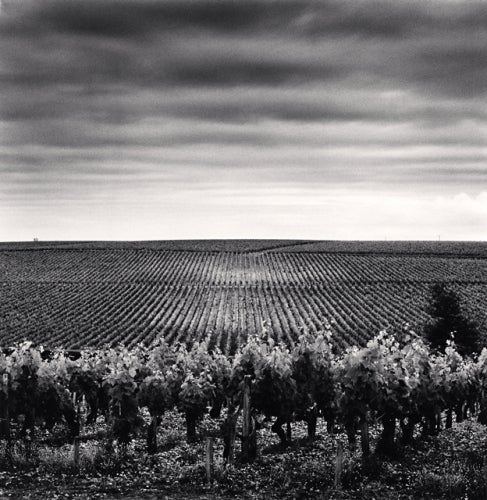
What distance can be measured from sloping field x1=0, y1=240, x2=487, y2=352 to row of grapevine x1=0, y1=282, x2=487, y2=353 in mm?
89

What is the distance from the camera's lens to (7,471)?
52.7 feet

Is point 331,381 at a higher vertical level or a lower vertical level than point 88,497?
higher

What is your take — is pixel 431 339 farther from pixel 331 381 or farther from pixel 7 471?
pixel 7 471

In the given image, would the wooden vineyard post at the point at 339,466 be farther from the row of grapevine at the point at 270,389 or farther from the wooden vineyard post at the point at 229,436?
the wooden vineyard post at the point at 229,436

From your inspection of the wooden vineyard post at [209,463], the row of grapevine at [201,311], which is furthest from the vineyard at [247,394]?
the row of grapevine at [201,311]

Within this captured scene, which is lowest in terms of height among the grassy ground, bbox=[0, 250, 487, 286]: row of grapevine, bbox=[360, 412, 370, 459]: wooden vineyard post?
the grassy ground

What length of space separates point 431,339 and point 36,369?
80.1ft

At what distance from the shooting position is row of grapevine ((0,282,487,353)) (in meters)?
43.1

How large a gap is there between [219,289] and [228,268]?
14164 mm

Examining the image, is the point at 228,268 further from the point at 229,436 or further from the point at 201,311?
the point at 229,436

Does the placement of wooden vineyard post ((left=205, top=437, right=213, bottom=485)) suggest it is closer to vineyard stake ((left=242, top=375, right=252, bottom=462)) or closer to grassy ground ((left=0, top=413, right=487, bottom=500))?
grassy ground ((left=0, top=413, right=487, bottom=500))

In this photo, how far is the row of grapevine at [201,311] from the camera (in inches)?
1697

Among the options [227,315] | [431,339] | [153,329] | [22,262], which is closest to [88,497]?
[431,339]

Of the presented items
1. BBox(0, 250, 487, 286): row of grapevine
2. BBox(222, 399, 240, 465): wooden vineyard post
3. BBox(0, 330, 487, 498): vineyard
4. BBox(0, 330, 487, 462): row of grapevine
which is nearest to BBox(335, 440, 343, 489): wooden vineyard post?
BBox(0, 330, 487, 498): vineyard
